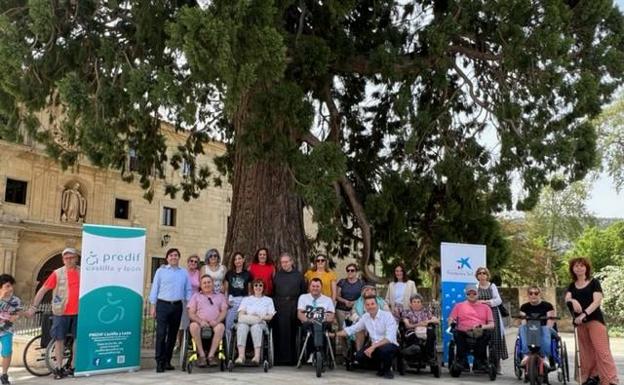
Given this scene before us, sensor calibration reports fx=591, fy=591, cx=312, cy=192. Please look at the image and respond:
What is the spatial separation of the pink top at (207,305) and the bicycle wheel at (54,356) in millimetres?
1557

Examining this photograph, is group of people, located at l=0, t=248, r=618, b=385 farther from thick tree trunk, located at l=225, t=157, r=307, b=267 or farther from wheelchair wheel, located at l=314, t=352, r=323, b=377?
thick tree trunk, located at l=225, t=157, r=307, b=267

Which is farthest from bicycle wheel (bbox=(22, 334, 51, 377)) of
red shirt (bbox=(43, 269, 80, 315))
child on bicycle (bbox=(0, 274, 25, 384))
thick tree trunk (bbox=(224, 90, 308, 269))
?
thick tree trunk (bbox=(224, 90, 308, 269))

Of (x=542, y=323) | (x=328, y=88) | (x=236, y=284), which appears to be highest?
(x=328, y=88)

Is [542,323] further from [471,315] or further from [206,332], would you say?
[206,332]

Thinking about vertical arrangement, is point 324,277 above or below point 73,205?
below

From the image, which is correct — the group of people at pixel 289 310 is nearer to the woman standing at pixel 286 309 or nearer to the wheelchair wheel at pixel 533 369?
the woman standing at pixel 286 309

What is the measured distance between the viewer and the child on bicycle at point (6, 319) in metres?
6.74

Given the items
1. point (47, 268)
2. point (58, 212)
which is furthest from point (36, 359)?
point (47, 268)

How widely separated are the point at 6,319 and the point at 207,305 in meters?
2.34

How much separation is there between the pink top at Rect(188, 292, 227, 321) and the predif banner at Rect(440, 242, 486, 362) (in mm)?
3537

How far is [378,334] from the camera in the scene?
7727 mm

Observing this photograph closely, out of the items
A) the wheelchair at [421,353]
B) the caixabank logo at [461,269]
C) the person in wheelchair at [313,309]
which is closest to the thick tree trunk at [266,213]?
the person in wheelchair at [313,309]

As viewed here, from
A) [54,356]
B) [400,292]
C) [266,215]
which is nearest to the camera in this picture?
[54,356]

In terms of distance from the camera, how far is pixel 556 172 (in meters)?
9.44
